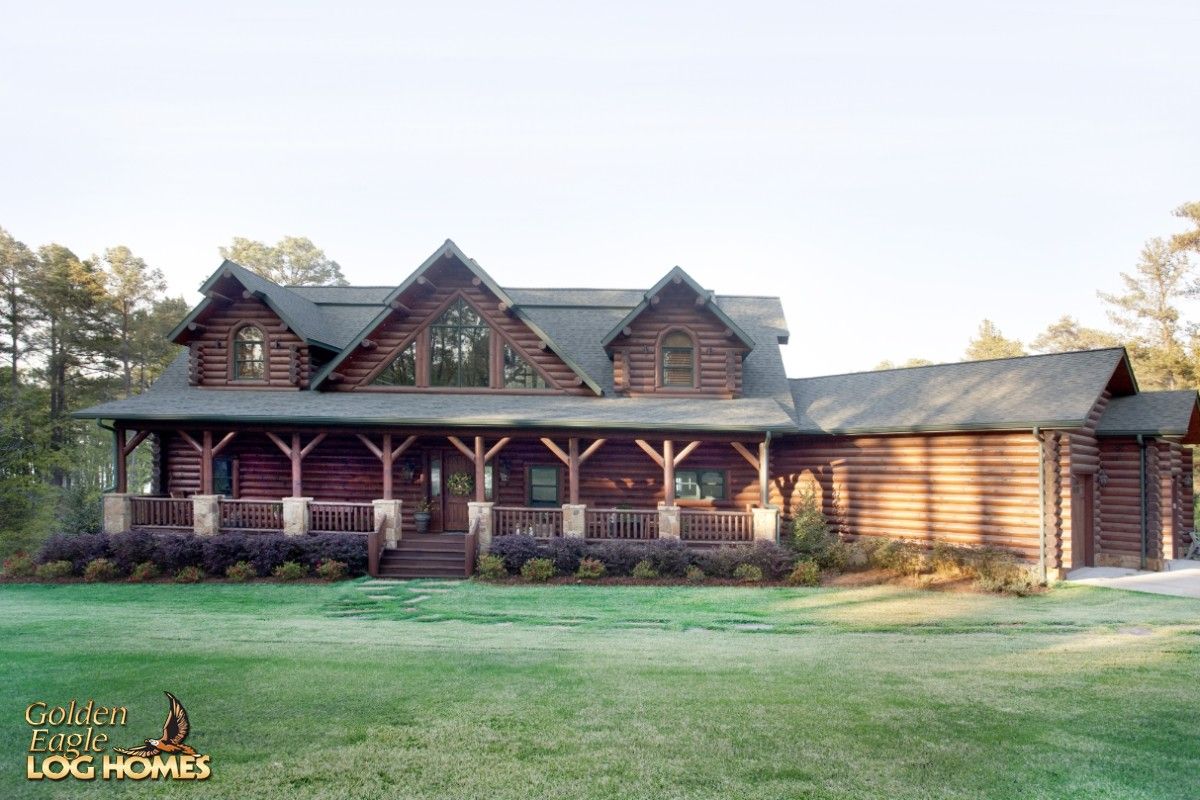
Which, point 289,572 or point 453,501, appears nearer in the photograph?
point 289,572

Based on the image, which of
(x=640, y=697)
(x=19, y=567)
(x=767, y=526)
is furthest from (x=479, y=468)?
(x=19, y=567)

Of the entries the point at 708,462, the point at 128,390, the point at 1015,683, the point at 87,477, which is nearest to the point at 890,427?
the point at 708,462

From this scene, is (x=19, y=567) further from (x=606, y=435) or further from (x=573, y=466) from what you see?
(x=606, y=435)

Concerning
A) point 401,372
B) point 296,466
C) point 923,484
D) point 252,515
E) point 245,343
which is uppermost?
point 245,343

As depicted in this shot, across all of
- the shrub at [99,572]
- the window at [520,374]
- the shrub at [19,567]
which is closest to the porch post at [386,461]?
the window at [520,374]

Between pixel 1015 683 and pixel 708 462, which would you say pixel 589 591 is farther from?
pixel 1015 683

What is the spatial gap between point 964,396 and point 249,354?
21234 millimetres

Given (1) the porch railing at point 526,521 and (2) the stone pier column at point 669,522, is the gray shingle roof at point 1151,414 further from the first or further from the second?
(1) the porch railing at point 526,521

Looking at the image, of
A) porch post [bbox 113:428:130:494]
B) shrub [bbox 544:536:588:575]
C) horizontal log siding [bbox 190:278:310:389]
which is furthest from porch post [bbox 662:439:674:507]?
porch post [bbox 113:428:130:494]

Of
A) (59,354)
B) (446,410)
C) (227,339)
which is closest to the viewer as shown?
(446,410)

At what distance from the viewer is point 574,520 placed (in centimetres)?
1627

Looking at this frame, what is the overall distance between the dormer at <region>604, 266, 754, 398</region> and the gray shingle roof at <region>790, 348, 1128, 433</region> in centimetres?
277

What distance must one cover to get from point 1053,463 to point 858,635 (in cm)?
859

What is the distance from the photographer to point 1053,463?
14797 mm
